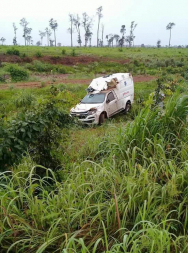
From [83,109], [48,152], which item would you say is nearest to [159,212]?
[48,152]

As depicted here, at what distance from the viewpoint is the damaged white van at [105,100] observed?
10086mm

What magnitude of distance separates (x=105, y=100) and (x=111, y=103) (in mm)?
471

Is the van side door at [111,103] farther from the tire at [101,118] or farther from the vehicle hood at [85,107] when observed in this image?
the vehicle hood at [85,107]

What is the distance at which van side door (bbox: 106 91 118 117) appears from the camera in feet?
35.6

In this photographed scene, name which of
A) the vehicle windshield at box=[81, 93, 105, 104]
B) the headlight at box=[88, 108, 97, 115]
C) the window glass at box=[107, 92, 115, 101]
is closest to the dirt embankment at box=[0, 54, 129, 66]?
Answer: the vehicle windshield at box=[81, 93, 105, 104]

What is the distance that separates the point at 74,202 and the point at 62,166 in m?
1.60

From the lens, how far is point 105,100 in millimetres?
10695

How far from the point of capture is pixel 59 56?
1455 inches

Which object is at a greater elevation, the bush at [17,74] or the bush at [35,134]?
the bush at [17,74]

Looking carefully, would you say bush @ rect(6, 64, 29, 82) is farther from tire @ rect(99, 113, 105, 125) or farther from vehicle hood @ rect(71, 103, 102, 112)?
tire @ rect(99, 113, 105, 125)

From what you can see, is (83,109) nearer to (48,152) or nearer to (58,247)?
(48,152)

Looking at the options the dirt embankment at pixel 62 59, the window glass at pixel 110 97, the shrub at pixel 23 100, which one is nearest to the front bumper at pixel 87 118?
the window glass at pixel 110 97

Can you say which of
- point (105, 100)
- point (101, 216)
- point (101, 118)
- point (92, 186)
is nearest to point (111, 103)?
point (105, 100)

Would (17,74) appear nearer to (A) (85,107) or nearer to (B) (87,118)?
(A) (85,107)
